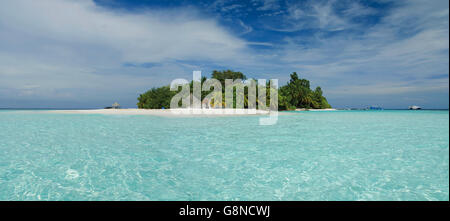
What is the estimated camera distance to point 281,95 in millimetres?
42344

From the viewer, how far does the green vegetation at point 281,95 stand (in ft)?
121

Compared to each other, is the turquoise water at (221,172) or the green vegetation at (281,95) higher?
the green vegetation at (281,95)

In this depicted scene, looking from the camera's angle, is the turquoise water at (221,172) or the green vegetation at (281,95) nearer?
the turquoise water at (221,172)

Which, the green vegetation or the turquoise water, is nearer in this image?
the turquoise water

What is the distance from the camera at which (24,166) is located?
15.0ft

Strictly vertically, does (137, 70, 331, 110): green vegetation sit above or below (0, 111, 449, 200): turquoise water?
above

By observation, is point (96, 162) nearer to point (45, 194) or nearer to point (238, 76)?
point (45, 194)

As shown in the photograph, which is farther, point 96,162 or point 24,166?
point 96,162

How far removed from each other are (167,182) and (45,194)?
5.70 ft

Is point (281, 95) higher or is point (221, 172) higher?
point (281, 95)

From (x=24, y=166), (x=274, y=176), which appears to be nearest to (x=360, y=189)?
(x=274, y=176)

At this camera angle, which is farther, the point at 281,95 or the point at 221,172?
the point at 281,95

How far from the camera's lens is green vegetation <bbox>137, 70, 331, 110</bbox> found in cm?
3696
